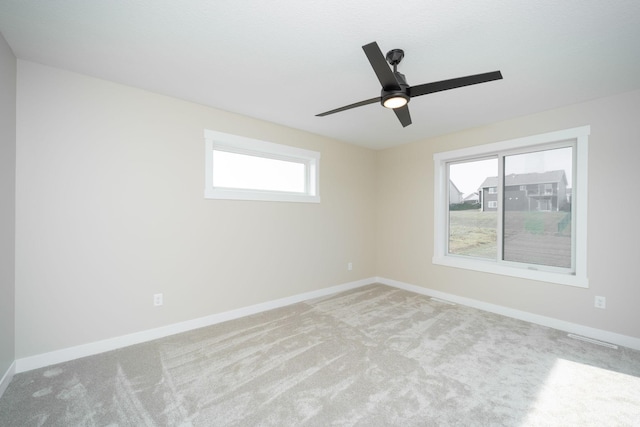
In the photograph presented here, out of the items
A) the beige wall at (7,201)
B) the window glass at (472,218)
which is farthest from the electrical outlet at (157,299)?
the window glass at (472,218)

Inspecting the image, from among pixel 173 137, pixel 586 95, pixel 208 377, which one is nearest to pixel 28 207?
pixel 173 137

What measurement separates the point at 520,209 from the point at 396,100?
2.72 meters

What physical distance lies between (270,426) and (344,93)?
2.76m

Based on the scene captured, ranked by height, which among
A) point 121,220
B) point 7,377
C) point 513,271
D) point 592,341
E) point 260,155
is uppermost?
point 260,155

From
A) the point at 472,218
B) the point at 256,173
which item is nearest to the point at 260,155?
the point at 256,173

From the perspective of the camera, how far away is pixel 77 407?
1.72 m

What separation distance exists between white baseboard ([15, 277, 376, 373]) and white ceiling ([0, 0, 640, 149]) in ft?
7.84

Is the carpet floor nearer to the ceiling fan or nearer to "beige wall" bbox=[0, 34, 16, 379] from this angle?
"beige wall" bbox=[0, 34, 16, 379]

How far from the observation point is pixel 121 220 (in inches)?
99.0

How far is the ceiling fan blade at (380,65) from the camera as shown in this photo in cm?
144

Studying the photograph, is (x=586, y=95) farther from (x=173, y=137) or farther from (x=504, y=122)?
(x=173, y=137)

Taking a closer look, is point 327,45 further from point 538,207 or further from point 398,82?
point 538,207

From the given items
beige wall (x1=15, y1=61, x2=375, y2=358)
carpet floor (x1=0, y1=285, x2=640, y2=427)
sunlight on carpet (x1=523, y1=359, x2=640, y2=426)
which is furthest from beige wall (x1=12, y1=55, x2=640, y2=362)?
sunlight on carpet (x1=523, y1=359, x2=640, y2=426)

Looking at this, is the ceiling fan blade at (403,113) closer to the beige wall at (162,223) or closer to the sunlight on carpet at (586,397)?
the beige wall at (162,223)
